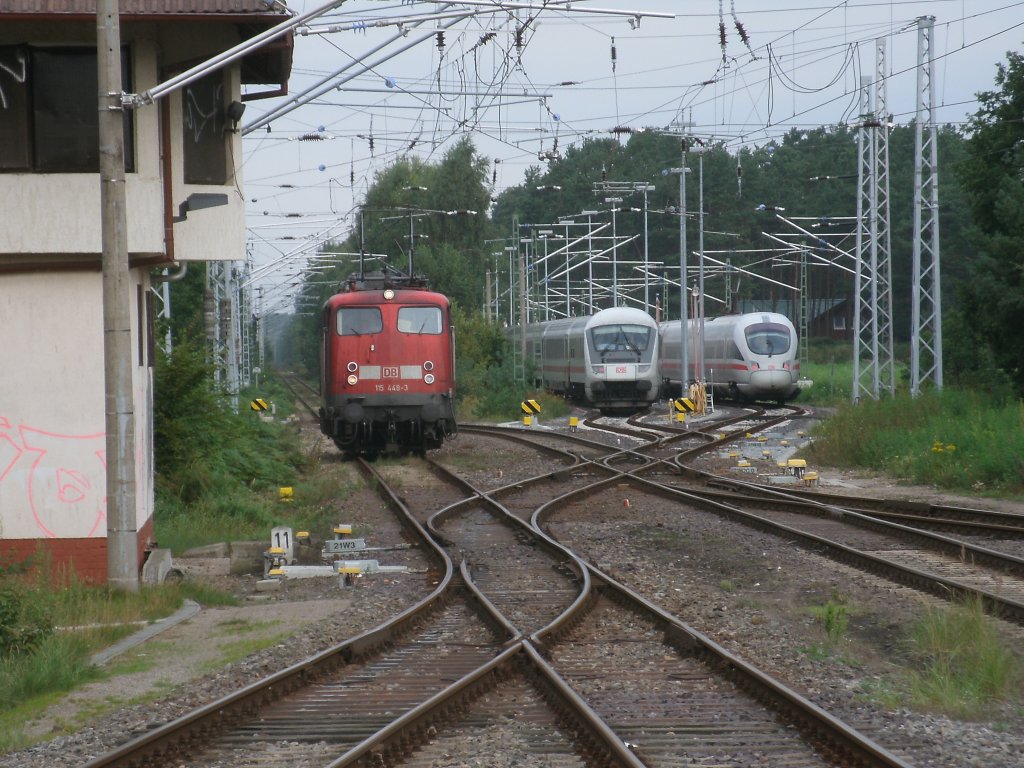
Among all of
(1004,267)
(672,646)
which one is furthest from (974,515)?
(1004,267)

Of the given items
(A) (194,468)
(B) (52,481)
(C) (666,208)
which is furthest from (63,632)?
(C) (666,208)

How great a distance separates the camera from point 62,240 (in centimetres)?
1193

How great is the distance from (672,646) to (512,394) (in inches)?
1343

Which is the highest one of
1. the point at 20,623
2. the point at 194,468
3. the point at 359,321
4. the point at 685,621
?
the point at 359,321

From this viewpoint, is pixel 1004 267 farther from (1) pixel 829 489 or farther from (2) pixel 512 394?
(2) pixel 512 394

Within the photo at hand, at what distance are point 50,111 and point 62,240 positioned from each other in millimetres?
1282

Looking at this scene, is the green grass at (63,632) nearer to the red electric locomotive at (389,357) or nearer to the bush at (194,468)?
the bush at (194,468)

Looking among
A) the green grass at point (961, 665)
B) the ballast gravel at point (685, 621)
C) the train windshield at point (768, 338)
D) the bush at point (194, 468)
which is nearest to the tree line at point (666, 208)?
the train windshield at point (768, 338)

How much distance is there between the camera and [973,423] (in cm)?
2198

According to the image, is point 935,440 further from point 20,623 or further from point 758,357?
point 758,357

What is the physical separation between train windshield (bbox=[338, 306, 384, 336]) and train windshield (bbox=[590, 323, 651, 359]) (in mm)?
17375

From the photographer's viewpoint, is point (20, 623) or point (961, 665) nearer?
point (961, 665)

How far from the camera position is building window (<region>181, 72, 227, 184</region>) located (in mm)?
13198

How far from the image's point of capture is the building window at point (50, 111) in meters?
12.1
